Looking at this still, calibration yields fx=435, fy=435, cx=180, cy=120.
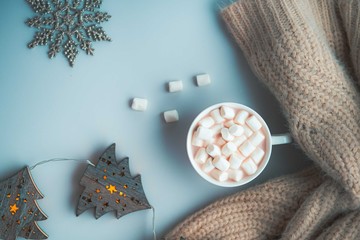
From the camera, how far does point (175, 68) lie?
0.89 m

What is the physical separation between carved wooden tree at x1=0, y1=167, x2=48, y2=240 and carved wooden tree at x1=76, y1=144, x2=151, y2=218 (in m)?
0.09

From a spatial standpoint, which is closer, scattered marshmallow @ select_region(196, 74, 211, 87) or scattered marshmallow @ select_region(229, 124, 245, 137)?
scattered marshmallow @ select_region(229, 124, 245, 137)

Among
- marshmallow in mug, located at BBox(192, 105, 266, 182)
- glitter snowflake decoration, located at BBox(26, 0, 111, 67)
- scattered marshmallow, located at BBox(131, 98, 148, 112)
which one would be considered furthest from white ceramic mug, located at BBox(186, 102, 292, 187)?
glitter snowflake decoration, located at BBox(26, 0, 111, 67)

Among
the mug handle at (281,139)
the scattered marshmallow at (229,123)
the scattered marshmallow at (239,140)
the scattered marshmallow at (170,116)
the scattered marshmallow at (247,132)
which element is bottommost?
the mug handle at (281,139)

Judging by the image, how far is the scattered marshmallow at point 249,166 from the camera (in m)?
0.79

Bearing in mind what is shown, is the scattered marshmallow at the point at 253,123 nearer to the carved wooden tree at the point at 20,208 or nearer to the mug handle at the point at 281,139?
the mug handle at the point at 281,139

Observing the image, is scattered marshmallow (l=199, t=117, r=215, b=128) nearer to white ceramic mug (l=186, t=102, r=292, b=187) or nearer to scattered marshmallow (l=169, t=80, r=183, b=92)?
white ceramic mug (l=186, t=102, r=292, b=187)

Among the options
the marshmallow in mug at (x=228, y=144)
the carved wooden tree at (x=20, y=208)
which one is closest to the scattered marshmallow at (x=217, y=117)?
the marshmallow in mug at (x=228, y=144)

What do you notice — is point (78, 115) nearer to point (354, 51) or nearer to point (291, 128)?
point (291, 128)

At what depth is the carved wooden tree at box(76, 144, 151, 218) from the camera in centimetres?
86

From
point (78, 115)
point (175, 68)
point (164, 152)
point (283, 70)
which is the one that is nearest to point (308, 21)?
point (283, 70)

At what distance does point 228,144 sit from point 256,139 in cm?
6

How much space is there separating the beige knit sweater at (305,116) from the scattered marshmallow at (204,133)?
160 millimetres

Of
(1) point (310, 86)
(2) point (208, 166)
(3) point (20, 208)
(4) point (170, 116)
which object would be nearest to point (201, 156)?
(2) point (208, 166)
